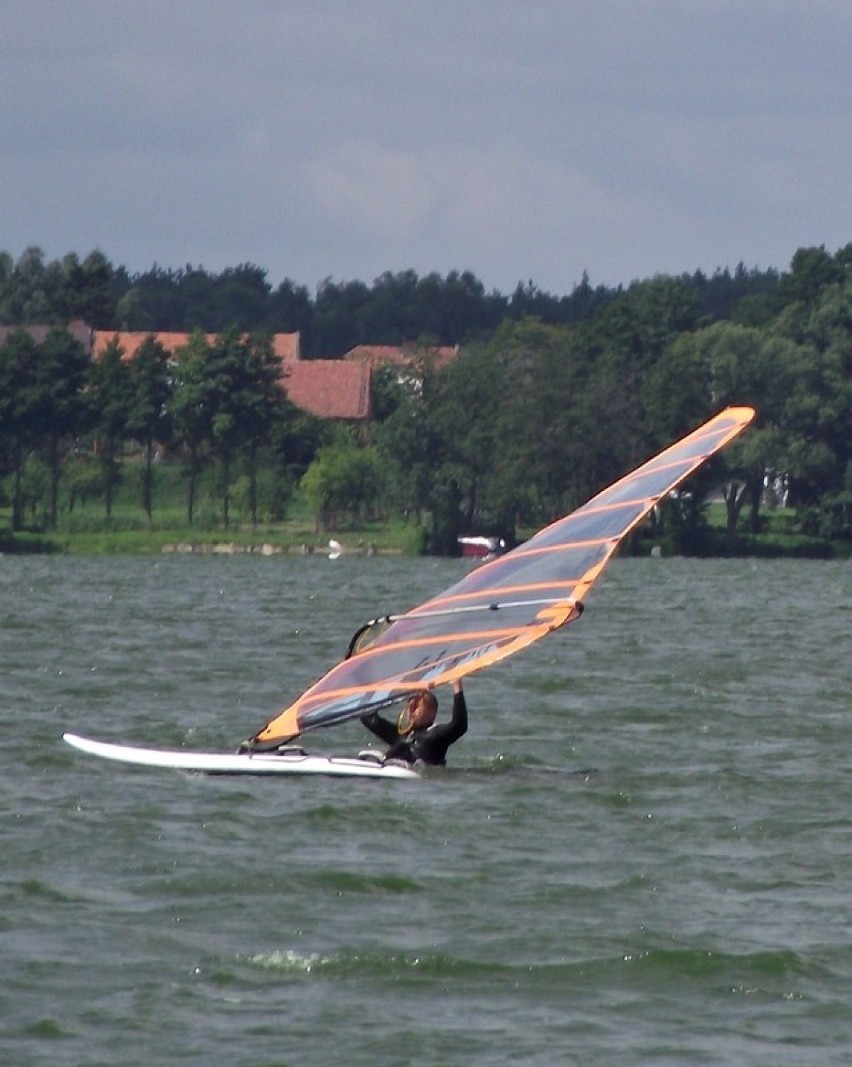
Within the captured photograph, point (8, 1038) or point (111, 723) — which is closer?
point (8, 1038)

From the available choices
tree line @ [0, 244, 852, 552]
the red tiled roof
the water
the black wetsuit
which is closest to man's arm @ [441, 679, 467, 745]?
the black wetsuit

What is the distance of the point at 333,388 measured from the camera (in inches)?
4072

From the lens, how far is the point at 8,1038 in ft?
28.9

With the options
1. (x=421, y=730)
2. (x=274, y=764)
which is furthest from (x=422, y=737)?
(x=274, y=764)

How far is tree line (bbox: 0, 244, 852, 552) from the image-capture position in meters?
73.1

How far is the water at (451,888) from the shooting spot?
898 centimetres

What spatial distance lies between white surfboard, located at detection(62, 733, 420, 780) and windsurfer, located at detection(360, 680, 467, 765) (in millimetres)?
206

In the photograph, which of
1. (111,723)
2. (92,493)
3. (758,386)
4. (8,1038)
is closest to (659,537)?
(758,386)

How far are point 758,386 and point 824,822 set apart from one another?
60.0 m

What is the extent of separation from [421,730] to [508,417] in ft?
200

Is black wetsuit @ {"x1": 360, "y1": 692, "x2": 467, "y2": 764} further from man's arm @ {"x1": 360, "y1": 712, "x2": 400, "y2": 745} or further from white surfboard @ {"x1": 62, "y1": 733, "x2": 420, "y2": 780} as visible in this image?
white surfboard @ {"x1": 62, "y1": 733, "x2": 420, "y2": 780}

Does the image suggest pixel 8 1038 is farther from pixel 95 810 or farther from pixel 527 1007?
pixel 95 810

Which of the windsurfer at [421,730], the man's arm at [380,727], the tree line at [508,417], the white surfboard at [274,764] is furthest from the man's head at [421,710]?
the tree line at [508,417]

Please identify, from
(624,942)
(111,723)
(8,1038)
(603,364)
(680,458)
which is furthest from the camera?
(603,364)
